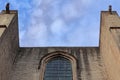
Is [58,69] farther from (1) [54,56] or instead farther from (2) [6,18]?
(2) [6,18]

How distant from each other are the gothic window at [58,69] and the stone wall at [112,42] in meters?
2.00

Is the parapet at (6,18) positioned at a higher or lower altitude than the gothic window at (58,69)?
higher

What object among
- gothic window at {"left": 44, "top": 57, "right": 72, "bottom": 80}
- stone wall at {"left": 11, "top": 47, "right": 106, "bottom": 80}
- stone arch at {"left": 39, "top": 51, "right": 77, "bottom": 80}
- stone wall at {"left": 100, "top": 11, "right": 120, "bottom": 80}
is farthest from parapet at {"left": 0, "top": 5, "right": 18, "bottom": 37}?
stone wall at {"left": 100, "top": 11, "right": 120, "bottom": 80}

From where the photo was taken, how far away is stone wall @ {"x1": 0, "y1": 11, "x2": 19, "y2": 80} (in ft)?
45.8

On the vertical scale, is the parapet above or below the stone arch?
above

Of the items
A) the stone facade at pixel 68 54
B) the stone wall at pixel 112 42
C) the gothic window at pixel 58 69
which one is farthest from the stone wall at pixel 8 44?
the stone wall at pixel 112 42

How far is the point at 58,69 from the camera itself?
54.5 ft

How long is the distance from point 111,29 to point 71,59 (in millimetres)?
3665

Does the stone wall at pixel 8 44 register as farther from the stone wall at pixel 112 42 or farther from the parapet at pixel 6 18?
the stone wall at pixel 112 42

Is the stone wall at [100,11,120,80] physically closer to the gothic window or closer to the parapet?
the gothic window

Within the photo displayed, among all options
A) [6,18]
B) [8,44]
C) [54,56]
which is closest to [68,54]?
[54,56]

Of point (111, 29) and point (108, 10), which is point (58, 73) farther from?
point (108, 10)

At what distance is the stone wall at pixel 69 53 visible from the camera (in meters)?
15.8

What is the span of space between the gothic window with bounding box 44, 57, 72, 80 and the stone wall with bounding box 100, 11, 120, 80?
6.56 feet
